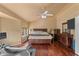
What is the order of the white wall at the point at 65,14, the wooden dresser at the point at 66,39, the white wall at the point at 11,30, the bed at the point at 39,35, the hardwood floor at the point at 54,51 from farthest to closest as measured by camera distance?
the wooden dresser at the point at 66,39 < the white wall at the point at 65,14 < the bed at the point at 39,35 < the hardwood floor at the point at 54,51 < the white wall at the point at 11,30

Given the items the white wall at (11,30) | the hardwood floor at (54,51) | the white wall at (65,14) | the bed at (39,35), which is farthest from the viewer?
the white wall at (65,14)

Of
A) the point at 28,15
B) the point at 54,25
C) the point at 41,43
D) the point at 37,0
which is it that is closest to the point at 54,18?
the point at 54,25

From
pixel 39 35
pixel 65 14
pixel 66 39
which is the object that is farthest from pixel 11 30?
pixel 66 39

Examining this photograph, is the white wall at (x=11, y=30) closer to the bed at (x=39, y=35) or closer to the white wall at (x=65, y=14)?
the bed at (x=39, y=35)

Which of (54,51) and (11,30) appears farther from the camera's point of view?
(54,51)

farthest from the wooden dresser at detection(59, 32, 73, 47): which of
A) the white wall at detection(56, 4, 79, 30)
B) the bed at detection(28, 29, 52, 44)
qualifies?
the white wall at detection(56, 4, 79, 30)

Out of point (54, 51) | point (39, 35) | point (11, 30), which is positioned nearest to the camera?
point (11, 30)

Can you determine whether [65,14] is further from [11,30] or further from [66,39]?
[11,30]

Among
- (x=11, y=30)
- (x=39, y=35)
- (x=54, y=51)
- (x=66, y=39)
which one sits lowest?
(x=54, y=51)

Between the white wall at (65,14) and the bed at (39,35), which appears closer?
the bed at (39,35)

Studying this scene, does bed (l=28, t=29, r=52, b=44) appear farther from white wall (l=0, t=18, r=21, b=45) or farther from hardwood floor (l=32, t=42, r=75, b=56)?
white wall (l=0, t=18, r=21, b=45)

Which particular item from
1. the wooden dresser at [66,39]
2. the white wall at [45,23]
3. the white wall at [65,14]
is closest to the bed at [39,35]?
the white wall at [45,23]

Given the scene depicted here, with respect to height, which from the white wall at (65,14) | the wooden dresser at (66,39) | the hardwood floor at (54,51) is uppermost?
the white wall at (65,14)

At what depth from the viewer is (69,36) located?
5695mm
